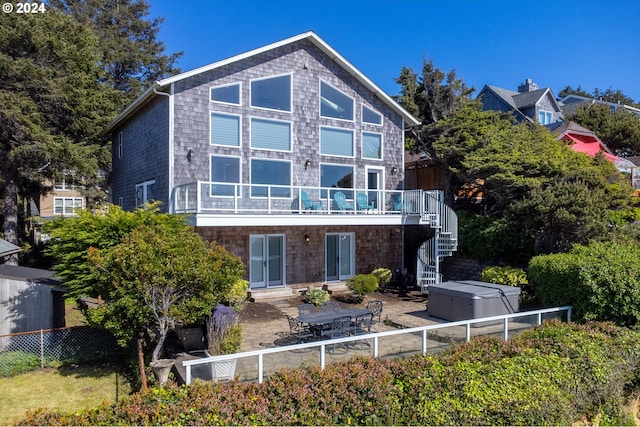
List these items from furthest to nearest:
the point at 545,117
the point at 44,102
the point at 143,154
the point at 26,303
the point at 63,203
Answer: the point at 63,203
the point at 545,117
the point at 44,102
the point at 143,154
the point at 26,303

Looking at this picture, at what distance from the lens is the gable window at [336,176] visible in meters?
17.6

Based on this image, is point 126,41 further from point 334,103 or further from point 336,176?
point 336,176

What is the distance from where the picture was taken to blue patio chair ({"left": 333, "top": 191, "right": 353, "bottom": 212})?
621 inches

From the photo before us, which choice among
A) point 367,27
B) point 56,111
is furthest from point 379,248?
point 56,111

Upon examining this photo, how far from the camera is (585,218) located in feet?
46.1

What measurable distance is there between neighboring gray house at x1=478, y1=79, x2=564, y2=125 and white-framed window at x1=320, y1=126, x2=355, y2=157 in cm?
2168

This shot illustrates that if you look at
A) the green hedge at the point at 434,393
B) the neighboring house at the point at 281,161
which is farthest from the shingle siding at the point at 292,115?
the green hedge at the point at 434,393

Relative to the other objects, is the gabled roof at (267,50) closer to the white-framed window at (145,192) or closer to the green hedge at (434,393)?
the white-framed window at (145,192)

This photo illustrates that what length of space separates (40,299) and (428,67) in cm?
2105

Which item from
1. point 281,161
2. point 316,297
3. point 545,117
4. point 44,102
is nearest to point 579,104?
point 545,117

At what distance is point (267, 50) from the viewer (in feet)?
53.1

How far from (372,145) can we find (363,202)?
3883 millimetres

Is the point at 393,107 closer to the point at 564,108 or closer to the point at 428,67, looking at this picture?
the point at 428,67

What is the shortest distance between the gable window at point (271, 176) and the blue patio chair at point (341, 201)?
190cm
